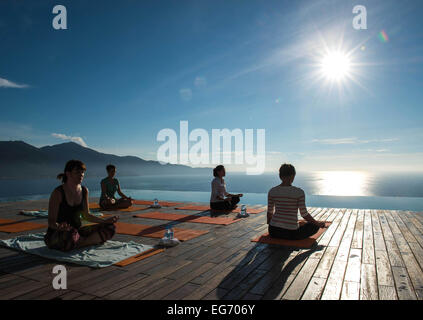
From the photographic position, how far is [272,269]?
2.30 metres

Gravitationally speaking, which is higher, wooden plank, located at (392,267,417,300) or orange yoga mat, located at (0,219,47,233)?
wooden plank, located at (392,267,417,300)

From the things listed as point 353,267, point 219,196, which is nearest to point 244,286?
point 353,267

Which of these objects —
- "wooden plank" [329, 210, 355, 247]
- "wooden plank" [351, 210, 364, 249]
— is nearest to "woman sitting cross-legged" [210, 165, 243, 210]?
"wooden plank" [329, 210, 355, 247]

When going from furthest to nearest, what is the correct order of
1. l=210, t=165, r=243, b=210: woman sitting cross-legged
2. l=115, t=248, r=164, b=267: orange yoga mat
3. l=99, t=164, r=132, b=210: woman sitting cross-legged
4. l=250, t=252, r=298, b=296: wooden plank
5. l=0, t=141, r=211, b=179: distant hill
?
l=0, t=141, r=211, b=179: distant hill < l=99, t=164, r=132, b=210: woman sitting cross-legged < l=210, t=165, r=243, b=210: woman sitting cross-legged < l=115, t=248, r=164, b=267: orange yoga mat < l=250, t=252, r=298, b=296: wooden plank

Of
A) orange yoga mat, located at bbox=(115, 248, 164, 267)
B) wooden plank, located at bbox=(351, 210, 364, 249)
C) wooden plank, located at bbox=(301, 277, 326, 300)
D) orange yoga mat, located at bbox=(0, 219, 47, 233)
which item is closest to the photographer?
wooden plank, located at bbox=(301, 277, 326, 300)

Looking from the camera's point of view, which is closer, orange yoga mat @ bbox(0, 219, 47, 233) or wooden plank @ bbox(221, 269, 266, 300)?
wooden plank @ bbox(221, 269, 266, 300)

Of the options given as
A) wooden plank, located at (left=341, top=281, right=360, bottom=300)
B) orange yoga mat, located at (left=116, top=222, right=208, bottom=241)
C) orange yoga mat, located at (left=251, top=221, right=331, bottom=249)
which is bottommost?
orange yoga mat, located at (left=116, top=222, right=208, bottom=241)

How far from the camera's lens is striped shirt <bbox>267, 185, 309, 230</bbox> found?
114 inches

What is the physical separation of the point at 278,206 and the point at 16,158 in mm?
179508

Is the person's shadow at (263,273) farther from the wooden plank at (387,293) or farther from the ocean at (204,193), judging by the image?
the ocean at (204,193)

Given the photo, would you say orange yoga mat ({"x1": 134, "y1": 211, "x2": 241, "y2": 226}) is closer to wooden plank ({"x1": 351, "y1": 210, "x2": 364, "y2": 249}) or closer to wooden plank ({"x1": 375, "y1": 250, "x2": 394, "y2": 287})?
wooden plank ({"x1": 351, "y1": 210, "x2": 364, "y2": 249})

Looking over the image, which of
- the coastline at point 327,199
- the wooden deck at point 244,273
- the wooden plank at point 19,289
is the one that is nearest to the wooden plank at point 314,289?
the wooden deck at point 244,273

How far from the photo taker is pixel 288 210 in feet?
9.75
